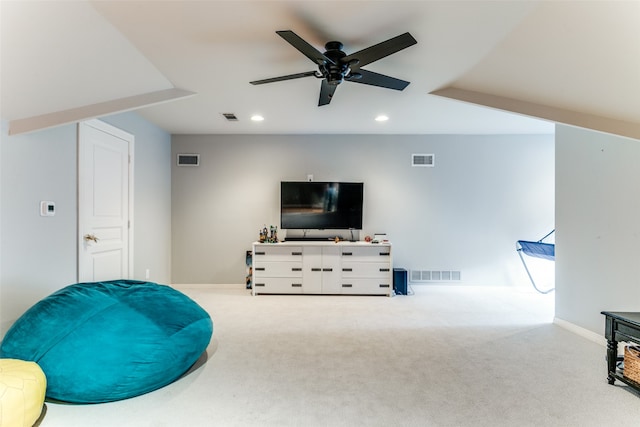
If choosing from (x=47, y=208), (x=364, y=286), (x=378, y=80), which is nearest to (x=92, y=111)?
(x=47, y=208)

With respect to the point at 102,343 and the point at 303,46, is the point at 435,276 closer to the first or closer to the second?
the point at 303,46

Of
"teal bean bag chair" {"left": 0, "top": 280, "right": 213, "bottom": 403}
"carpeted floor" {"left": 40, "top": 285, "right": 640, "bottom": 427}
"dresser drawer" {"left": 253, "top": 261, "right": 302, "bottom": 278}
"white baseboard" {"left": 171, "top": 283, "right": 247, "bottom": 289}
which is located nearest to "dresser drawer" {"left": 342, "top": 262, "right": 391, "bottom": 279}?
"dresser drawer" {"left": 253, "top": 261, "right": 302, "bottom": 278}

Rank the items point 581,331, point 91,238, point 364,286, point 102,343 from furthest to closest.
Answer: point 364,286 → point 91,238 → point 581,331 → point 102,343

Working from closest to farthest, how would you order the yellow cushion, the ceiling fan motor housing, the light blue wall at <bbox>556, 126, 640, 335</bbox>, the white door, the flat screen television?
1. the yellow cushion
2. the ceiling fan motor housing
3. the light blue wall at <bbox>556, 126, 640, 335</bbox>
4. the white door
5. the flat screen television

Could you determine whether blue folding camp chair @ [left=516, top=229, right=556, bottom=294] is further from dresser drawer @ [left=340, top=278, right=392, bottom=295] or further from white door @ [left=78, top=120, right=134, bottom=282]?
white door @ [left=78, top=120, right=134, bottom=282]

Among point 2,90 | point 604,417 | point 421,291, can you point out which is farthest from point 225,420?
point 421,291

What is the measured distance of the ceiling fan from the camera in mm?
1841

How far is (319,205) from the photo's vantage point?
482 centimetres

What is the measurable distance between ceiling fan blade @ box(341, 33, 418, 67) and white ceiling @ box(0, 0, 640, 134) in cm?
20

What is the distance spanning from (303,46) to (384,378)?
2.36 metres

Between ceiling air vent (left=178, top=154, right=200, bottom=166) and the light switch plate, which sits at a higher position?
ceiling air vent (left=178, top=154, right=200, bottom=166)

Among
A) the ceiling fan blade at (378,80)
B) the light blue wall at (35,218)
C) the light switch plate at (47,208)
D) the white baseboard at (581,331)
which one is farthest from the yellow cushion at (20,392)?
the white baseboard at (581,331)

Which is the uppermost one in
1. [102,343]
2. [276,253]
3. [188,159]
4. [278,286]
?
[188,159]

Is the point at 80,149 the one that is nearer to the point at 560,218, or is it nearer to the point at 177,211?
the point at 177,211
